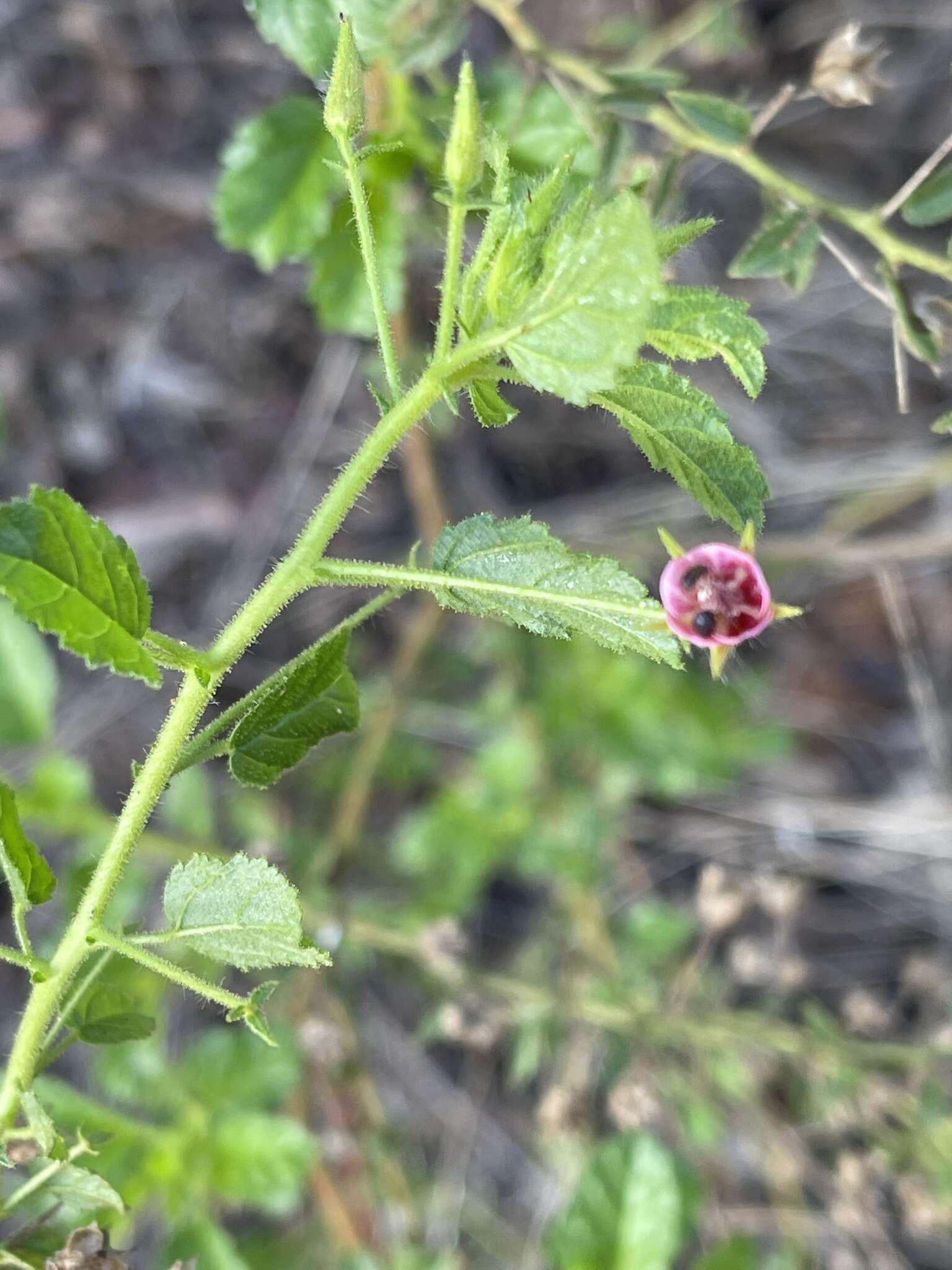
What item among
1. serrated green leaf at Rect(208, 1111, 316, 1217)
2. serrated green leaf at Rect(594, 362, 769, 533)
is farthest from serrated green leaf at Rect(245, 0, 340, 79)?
serrated green leaf at Rect(208, 1111, 316, 1217)

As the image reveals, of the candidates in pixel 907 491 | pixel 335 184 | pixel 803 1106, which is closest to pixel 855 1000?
pixel 803 1106

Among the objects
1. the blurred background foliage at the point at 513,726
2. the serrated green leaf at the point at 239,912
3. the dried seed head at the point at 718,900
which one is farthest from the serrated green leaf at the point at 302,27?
the dried seed head at the point at 718,900

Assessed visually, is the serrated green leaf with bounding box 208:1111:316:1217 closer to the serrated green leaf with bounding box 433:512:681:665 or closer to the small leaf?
the serrated green leaf with bounding box 433:512:681:665

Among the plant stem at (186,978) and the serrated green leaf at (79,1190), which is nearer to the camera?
the plant stem at (186,978)

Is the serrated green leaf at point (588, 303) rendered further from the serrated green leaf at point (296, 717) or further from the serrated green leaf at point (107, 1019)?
the serrated green leaf at point (107, 1019)

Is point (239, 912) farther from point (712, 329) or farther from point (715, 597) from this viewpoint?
point (712, 329)
